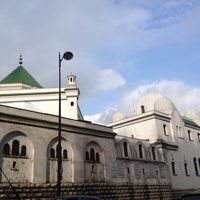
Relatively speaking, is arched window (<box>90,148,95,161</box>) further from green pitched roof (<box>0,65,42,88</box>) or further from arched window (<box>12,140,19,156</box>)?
green pitched roof (<box>0,65,42,88</box>)

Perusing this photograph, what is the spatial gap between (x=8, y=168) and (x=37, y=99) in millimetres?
14746

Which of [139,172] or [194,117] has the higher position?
[194,117]

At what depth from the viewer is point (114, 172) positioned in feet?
81.9

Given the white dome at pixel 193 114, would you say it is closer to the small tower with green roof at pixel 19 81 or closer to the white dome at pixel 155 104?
the white dome at pixel 155 104

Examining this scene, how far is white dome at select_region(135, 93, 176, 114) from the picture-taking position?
123 feet

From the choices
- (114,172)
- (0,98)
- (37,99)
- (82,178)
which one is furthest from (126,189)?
(0,98)

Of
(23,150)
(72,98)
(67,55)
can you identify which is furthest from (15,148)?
(72,98)

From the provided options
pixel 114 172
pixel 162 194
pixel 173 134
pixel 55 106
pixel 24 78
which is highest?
pixel 24 78

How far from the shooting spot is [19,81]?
34406mm

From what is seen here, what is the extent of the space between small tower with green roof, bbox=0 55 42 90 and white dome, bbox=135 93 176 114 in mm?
14745

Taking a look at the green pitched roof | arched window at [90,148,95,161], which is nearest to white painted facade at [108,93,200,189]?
arched window at [90,148,95,161]

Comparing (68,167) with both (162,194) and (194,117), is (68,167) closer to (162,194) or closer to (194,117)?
(162,194)

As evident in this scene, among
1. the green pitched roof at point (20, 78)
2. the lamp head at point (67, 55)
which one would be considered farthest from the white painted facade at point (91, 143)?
the lamp head at point (67, 55)

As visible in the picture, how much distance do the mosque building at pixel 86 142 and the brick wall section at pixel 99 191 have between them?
0.50 meters
